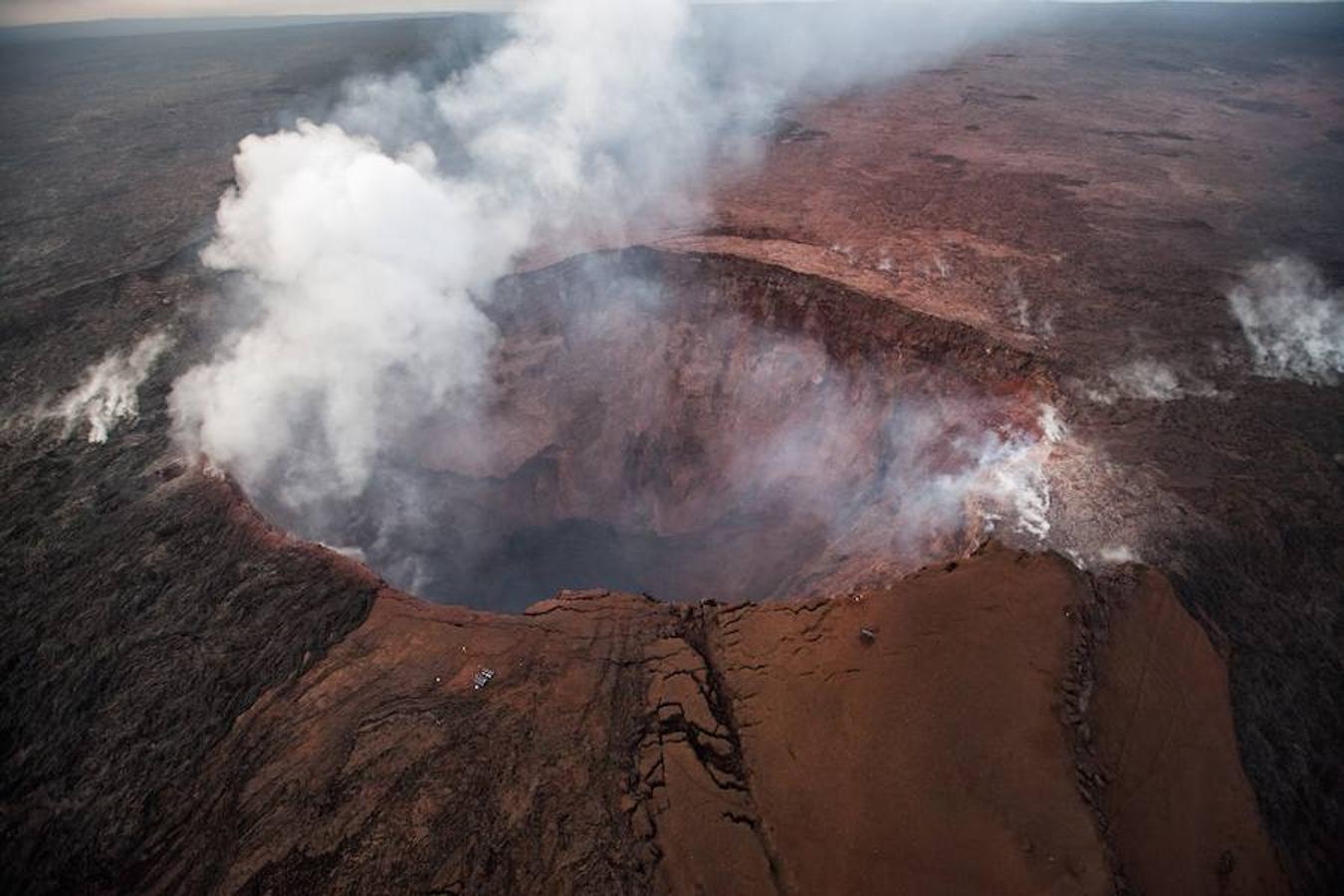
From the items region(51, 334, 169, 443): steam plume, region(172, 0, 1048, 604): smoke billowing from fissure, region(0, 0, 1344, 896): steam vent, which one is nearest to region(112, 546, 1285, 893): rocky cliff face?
region(0, 0, 1344, 896): steam vent

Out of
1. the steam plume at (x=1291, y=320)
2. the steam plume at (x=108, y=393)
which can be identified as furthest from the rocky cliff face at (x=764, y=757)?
the steam plume at (x=1291, y=320)

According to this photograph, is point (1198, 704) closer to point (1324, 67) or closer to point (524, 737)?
point (524, 737)

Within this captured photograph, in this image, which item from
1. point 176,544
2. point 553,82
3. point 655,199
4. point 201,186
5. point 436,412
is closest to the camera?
point 176,544

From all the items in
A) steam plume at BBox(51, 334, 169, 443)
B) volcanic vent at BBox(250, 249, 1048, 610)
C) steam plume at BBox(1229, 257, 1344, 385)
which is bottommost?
volcanic vent at BBox(250, 249, 1048, 610)

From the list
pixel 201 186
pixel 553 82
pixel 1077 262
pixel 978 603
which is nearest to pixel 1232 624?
pixel 978 603

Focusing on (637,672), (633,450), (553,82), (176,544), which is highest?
(553,82)

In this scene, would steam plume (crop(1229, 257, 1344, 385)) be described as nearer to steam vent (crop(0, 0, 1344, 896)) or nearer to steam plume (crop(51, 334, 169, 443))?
steam vent (crop(0, 0, 1344, 896))
